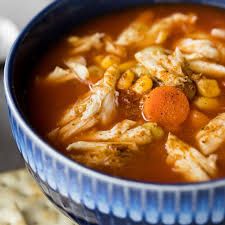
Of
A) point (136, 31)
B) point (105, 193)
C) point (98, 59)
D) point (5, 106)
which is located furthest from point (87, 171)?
point (5, 106)

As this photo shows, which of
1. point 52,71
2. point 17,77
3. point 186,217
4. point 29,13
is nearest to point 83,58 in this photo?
point 52,71

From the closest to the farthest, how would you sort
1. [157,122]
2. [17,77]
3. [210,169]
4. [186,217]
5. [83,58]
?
[186,217] < [210,169] < [157,122] < [17,77] < [83,58]

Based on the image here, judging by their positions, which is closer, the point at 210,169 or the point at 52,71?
the point at 210,169

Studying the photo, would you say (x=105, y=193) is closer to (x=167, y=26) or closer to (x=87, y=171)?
(x=87, y=171)

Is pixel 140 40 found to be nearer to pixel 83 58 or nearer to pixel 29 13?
pixel 83 58

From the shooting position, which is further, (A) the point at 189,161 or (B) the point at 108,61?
(B) the point at 108,61

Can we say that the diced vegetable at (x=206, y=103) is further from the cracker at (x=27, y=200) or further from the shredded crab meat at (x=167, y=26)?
the cracker at (x=27, y=200)

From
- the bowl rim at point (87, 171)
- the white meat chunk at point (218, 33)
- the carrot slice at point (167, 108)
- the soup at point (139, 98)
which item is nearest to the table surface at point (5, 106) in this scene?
the soup at point (139, 98)
